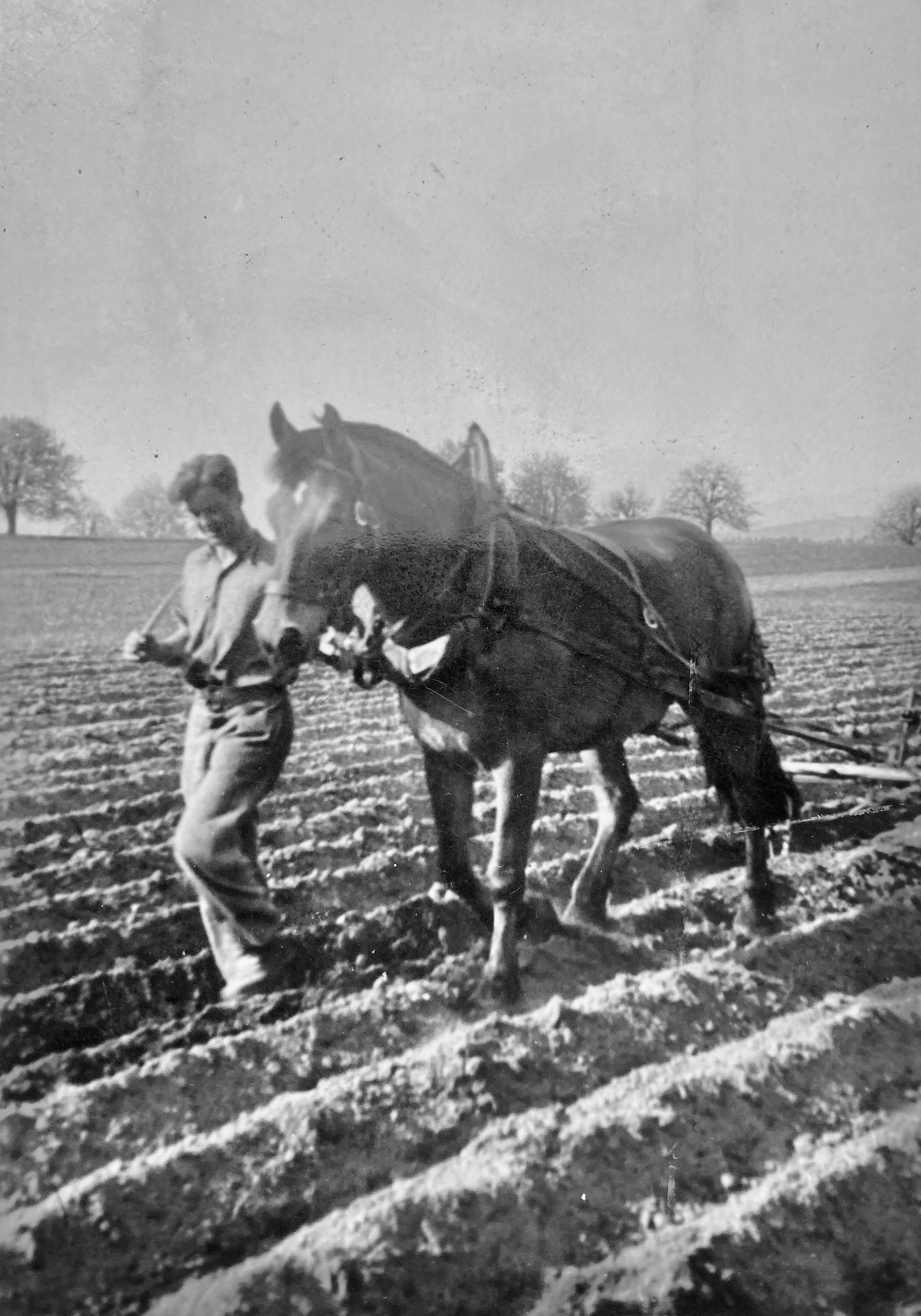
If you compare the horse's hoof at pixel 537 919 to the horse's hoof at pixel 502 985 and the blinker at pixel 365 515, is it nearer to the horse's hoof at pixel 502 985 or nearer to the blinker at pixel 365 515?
the horse's hoof at pixel 502 985

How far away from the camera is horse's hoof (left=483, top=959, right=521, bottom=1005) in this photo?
2186mm

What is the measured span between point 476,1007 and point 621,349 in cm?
189

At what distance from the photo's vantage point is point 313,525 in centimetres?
150

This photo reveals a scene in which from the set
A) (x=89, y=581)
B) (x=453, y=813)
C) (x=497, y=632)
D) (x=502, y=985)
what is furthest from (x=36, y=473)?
(x=502, y=985)

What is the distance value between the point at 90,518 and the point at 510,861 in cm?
141

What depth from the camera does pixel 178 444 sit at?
1.62m

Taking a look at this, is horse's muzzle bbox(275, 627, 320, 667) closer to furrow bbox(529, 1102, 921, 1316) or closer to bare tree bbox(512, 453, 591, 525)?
bare tree bbox(512, 453, 591, 525)

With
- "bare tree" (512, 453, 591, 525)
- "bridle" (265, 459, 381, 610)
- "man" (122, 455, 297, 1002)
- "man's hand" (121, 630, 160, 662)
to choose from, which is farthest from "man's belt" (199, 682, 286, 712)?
"bare tree" (512, 453, 591, 525)

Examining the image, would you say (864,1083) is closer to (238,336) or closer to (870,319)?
(870,319)

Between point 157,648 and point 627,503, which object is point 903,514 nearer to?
point 627,503

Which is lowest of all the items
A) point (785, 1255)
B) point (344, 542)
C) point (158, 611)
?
point (785, 1255)

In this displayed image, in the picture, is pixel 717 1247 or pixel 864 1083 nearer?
pixel 717 1247

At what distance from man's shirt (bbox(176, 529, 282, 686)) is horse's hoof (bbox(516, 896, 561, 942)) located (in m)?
1.23

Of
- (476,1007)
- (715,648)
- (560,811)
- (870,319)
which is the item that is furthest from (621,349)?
(476,1007)
